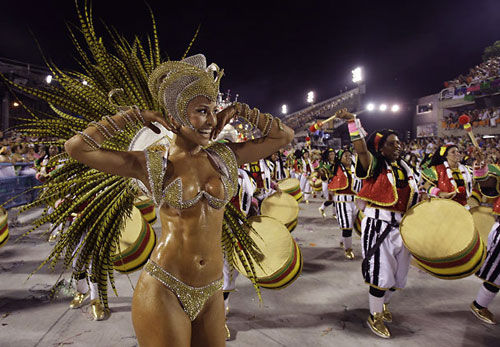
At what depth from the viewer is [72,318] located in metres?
3.60

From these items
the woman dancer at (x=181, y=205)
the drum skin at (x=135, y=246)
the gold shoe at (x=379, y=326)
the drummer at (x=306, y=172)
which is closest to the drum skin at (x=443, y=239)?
the gold shoe at (x=379, y=326)

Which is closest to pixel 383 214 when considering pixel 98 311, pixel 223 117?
pixel 223 117

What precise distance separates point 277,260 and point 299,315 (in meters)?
1.15

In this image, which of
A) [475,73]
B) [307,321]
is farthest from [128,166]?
[475,73]

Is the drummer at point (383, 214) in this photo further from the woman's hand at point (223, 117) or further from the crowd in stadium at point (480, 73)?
the crowd in stadium at point (480, 73)

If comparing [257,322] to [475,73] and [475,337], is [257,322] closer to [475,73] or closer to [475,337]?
[475,337]

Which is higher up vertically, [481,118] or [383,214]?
[481,118]

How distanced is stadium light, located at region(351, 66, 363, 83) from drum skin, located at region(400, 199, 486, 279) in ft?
131

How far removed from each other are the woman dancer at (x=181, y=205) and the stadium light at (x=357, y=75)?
137 ft

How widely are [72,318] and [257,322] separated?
2.15 meters

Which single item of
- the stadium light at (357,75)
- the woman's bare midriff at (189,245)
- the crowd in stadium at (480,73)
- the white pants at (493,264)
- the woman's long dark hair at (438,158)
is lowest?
the white pants at (493,264)

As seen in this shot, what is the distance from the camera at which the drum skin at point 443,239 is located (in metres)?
2.90

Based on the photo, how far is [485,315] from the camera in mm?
3514

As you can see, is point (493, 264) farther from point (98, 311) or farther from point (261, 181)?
point (98, 311)
